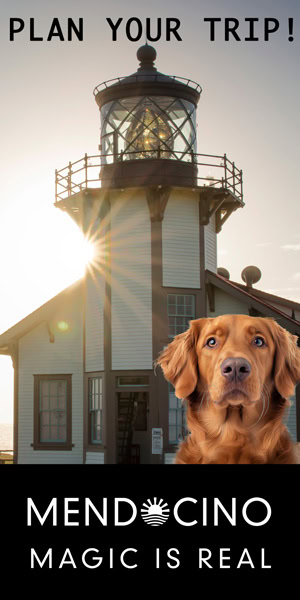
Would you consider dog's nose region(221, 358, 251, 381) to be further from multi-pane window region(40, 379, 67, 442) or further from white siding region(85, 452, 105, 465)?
multi-pane window region(40, 379, 67, 442)

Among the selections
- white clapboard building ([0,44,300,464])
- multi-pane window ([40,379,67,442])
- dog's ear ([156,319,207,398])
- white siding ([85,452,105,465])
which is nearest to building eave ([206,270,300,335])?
white clapboard building ([0,44,300,464])

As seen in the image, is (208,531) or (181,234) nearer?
(208,531)

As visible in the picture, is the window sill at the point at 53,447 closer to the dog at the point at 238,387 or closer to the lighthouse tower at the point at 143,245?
the lighthouse tower at the point at 143,245

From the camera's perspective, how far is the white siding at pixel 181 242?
2523cm

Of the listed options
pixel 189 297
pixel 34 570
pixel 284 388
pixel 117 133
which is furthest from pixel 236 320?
pixel 117 133

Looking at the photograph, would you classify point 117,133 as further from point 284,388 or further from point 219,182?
point 284,388

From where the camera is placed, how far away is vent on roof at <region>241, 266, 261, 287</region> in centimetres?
3156

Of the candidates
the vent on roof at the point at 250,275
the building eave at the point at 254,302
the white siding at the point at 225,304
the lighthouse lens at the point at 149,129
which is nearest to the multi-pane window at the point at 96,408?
the white siding at the point at 225,304

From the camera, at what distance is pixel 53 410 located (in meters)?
27.3

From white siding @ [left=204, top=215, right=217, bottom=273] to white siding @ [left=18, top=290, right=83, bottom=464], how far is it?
4592mm

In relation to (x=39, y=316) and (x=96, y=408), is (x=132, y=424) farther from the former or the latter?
(x=39, y=316)

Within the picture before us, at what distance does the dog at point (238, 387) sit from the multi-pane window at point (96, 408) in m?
21.9

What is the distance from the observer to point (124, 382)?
2581 cm

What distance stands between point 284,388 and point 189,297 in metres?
21.9
